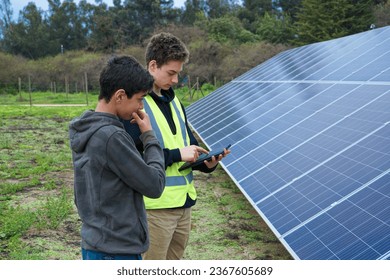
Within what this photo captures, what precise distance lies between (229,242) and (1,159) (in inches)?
281

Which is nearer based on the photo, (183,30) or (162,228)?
(162,228)

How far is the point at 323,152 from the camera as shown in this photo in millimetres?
5625

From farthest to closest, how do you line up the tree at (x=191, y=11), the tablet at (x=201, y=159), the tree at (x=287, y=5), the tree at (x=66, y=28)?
the tree at (x=191, y=11)
the tree at (x=66, y=28)
the tree at (x=287, y=5)
the tablet at (x=201, y=159)

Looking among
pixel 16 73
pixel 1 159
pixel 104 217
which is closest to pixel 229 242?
pixel 104 217

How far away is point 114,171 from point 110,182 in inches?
2.7

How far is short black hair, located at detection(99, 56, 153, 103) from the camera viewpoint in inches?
96.1

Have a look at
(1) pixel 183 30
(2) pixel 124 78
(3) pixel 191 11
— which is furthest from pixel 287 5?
(2) pixel 124 78

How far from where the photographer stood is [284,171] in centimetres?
588

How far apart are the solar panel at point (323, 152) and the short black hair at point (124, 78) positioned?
2190 mm

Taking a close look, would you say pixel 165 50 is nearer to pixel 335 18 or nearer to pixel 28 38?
pixel 335 18

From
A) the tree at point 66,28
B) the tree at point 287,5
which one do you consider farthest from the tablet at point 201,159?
the tree at point 66,28

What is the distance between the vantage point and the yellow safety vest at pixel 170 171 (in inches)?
130

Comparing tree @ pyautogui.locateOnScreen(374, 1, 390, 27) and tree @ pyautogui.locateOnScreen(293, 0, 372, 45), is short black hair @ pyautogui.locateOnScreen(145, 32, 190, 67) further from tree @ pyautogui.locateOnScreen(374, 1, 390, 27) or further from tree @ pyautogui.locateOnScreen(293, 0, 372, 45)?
tree @ pyautogui.locateOnScreen(374, 1, 390, 27)

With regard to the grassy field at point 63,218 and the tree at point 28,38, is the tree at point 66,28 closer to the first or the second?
the tree at point 28,38
